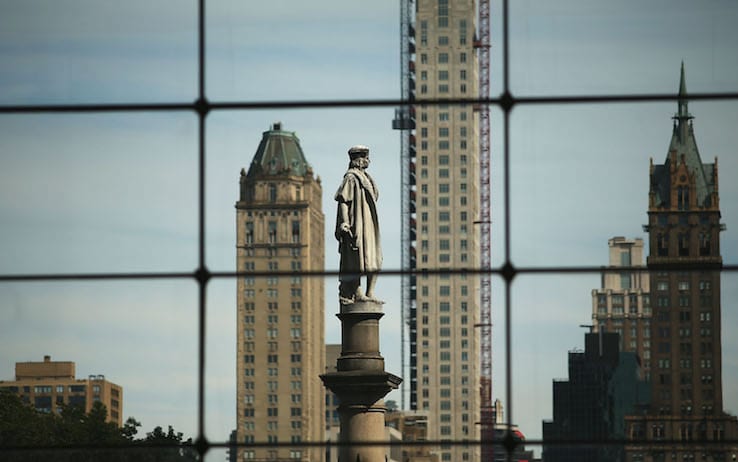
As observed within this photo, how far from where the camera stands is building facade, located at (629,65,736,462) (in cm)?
12169

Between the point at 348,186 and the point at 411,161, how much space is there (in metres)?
149

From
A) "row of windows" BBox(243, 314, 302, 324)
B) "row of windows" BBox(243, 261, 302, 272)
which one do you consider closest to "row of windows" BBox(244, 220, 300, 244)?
"row of windows" BBox(243, 261, 302, 272)

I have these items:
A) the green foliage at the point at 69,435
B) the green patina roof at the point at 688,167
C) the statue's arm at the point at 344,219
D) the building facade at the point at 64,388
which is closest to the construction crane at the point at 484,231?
the green patina roof at the point at 688,167

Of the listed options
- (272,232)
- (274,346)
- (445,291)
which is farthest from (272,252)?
(445,291)

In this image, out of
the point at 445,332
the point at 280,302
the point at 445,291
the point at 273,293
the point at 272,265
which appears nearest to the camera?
the point at 272,265

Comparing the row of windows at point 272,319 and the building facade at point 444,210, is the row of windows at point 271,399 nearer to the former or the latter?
the row of windows at point 272,319

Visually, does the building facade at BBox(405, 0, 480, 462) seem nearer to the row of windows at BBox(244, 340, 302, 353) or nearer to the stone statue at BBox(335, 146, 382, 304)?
the row of windows at BBox(244, 340, 302, 353)

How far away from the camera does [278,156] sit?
144 metres

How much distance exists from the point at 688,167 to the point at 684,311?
20.7 m

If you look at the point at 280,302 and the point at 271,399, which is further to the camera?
the point at 280,302

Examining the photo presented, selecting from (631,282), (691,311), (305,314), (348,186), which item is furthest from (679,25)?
(348,186)

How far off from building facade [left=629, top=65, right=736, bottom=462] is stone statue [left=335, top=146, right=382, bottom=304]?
297ft

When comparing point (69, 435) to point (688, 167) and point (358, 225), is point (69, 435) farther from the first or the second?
point (688, 167)

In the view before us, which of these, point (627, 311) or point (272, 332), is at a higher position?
point (627, 311)
